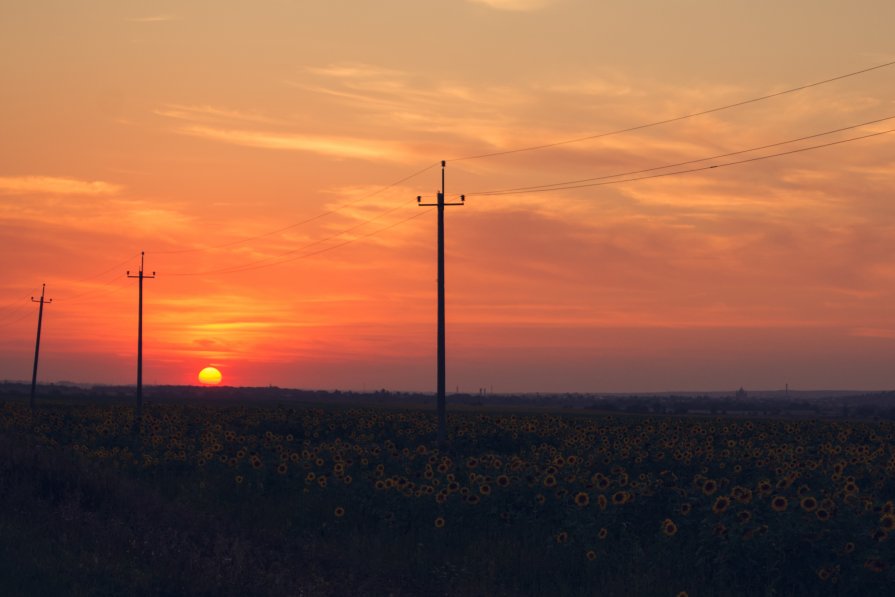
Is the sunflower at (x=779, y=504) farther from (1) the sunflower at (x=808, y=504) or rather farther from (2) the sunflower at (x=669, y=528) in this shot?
(2) the sunflower at (x=669, y=528)

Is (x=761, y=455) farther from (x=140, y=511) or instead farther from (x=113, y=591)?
(x=113, y=591)

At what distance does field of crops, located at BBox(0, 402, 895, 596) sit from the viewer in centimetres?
1482

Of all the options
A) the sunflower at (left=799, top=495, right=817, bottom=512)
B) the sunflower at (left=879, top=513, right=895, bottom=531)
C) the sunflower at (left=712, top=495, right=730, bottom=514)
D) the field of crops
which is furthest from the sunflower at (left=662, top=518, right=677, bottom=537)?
the sunflower at (left=879, top=513, right=895, bottom=531)

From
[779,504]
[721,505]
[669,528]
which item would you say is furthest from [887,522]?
[669,528]

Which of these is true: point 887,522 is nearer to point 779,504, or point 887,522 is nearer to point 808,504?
point 808,504

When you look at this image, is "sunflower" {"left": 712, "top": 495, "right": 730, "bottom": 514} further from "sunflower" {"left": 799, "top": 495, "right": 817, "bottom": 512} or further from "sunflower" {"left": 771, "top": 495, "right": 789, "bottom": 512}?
"sunflower" {"left": 799, "top": 495, "right": 817, "bottom": 512}

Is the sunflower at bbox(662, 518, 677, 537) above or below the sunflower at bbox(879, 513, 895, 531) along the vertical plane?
below

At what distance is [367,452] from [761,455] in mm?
10482

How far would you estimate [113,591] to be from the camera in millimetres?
13078

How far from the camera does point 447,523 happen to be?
20047 millimetres

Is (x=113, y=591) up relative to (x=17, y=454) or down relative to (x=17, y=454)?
down

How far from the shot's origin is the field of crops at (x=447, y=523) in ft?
48.6

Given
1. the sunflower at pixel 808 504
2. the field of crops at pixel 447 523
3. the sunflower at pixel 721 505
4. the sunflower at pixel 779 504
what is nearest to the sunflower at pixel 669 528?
the field of crops at pixel 447 523

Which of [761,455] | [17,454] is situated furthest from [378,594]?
[761,455]
